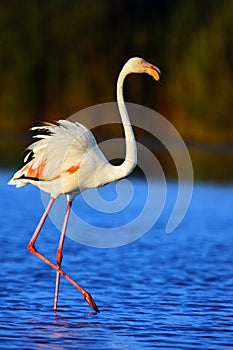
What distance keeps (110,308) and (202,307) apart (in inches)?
30.7

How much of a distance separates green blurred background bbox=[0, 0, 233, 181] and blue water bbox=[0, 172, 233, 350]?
1322 centimetres

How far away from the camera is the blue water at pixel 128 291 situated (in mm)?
8531

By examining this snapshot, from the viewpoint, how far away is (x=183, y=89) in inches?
1192

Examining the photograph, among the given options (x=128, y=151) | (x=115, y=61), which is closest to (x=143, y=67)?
(x=128, y=151)

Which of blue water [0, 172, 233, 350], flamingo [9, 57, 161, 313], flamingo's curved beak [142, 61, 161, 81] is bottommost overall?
blue water [0, 172, 233, 350]

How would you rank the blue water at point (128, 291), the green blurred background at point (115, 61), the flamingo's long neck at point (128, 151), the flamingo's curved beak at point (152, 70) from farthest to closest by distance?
the green blurred background at point (115, 61) < the flamingo's curved beak at point (152, 70) < the flamingo's long neck at point (128, 151) < the blue water at point (128, 291)

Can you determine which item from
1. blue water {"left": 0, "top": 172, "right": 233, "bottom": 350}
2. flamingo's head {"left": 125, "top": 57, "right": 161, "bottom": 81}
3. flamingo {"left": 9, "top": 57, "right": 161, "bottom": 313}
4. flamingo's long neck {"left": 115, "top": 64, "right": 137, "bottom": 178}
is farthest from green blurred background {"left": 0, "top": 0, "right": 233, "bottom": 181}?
flamingo's long neck {"left": 115, "top": 64, "right": 137, "bottom": 178}

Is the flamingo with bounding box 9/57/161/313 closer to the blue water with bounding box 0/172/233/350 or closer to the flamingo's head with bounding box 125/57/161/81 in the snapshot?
the flamingo's head with bounding box 125/57/161/81

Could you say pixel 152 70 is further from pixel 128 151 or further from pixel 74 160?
pixel 74 160

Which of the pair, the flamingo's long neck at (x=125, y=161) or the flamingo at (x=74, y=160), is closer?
the flamingo's long neck at (x=125, y=161)

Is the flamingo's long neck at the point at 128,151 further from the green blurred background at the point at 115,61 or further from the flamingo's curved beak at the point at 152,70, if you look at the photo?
the green blurred background at the point at 115,61

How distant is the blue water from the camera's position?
853 cm

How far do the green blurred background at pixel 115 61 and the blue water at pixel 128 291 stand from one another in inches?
520

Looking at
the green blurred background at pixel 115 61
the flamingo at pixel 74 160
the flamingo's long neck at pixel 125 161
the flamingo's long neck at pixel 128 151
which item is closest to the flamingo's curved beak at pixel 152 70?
the flamingo at pixel 74 160
